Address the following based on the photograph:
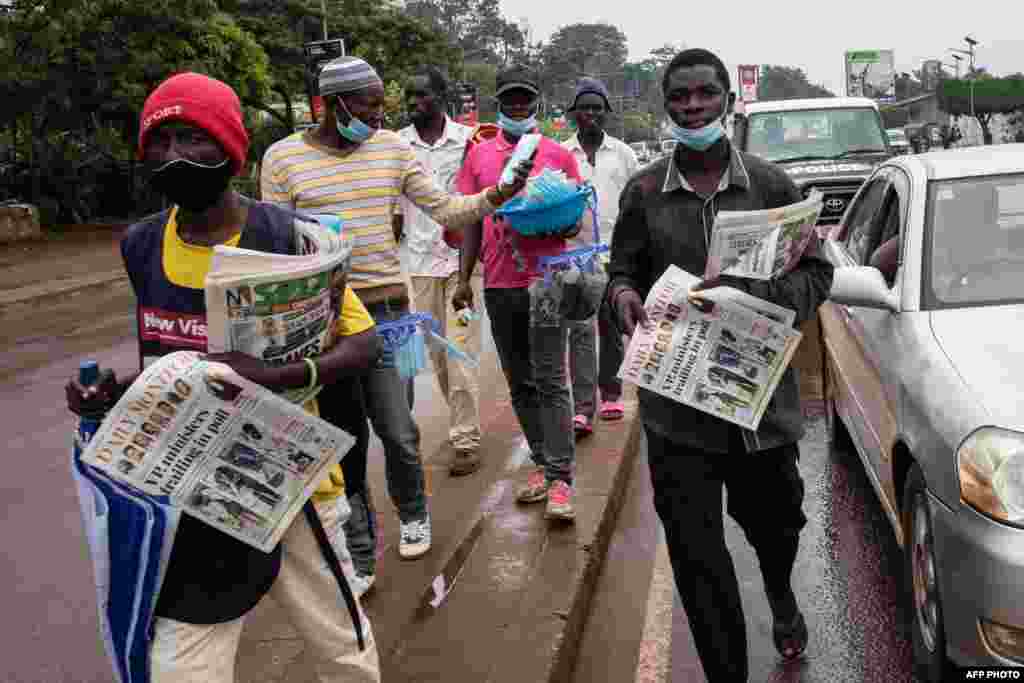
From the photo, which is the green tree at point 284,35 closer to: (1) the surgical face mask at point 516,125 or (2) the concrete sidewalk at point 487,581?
(2) the concrete sidewalk at point 487,581

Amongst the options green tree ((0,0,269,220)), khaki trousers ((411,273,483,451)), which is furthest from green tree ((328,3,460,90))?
khaki trousers ((411,273,483,451))

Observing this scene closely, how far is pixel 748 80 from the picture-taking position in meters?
32.0

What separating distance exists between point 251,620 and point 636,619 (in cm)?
142

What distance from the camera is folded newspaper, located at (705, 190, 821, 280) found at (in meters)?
3.07

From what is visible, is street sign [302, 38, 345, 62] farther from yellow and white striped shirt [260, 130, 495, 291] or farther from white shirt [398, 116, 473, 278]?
yellow and white striped shirt [260, 130, 495, 291]

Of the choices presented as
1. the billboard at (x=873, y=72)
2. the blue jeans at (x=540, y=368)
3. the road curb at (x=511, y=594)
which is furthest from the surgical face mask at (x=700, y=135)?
the billboard at (x=873, y=72)

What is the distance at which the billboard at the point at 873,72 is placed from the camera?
59375mm

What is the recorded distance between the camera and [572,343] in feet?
20.0

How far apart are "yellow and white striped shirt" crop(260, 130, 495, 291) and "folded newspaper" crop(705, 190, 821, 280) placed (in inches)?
50.0

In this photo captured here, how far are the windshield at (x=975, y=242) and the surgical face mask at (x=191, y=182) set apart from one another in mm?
2559

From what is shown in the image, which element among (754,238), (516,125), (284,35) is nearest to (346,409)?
(754,238)

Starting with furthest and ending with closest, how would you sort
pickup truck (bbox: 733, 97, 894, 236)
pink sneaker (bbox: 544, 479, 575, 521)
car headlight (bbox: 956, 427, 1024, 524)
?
pickup truck (bbox: 733, 97, 894, 236) → pink sneaker (bbox: 544, 479, 575, 521) → car headlight (bbox: 956, 427, 1024, 524)

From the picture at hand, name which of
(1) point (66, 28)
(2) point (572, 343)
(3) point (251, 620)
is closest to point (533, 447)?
(2) point (572, 343)

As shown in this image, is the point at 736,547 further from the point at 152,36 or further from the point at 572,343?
the point at 152,36
